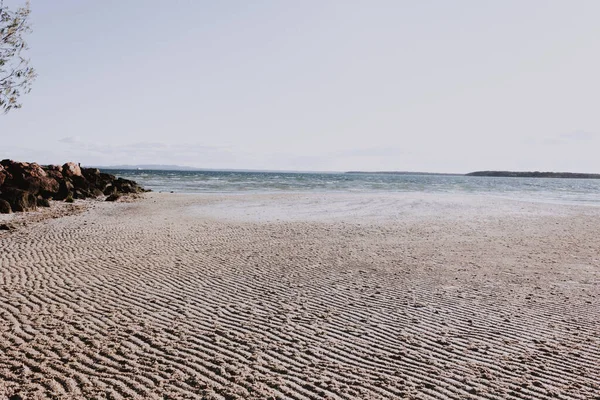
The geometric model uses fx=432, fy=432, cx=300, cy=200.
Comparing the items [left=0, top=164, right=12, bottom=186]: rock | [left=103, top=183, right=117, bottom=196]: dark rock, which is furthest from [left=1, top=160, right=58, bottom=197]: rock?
[left=103, top=183, right=117, bottom=196]: dark rock

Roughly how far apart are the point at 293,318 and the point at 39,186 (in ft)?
92.6

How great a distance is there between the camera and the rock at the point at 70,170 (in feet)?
122

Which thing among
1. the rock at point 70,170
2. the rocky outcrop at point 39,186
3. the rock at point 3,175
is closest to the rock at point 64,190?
the rocky outcrop at point 39,186

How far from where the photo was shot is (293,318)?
786 centimetres

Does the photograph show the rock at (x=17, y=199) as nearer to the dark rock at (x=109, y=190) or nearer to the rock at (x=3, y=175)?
the rock at (x=3, y=175)

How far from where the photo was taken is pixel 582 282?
1093 cm

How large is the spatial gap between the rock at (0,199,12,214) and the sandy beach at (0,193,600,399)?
6588 mm

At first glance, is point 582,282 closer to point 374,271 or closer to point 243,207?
point 374,271

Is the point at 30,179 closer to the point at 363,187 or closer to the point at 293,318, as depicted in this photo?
the point at 293,318

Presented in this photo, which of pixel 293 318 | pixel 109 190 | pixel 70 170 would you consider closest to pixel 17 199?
pixel 109 190

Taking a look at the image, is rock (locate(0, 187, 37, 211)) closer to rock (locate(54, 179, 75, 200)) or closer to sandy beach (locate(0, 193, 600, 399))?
rock (locate(54, 179, 75, 200))

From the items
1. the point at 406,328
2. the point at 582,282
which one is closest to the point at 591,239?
the point at 582,282

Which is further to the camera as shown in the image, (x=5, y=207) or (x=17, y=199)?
(x=17, y=199)

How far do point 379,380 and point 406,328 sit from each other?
2.03 m
